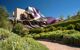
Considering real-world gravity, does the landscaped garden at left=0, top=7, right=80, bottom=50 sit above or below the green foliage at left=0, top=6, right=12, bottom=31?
below

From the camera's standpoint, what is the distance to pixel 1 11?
72.3 ft

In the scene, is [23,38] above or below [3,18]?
below

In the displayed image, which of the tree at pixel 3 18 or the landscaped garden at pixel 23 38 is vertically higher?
the tree at pixel 3 18

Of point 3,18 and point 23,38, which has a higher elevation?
point 3,18

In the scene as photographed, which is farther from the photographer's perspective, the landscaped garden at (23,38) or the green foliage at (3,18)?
the green foliage at (3,18)

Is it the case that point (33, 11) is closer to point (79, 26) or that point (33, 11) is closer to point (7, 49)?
point (79, 26)

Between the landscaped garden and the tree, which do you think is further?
the tree

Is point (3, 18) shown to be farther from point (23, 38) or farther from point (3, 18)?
point (23, 38)

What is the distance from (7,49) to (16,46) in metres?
0.37

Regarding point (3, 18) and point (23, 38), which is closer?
point (23, 38)

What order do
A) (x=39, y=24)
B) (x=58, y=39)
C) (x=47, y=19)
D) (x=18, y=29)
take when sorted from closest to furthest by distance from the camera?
(x=58, y=39) → (x=18, y=29) → (x=39, y=24) → (x=47, y=19)

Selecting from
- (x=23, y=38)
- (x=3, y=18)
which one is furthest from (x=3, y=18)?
(x=23, y=38)

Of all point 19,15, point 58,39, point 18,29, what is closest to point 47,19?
point 19,15

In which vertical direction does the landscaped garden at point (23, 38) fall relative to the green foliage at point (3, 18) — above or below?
below
